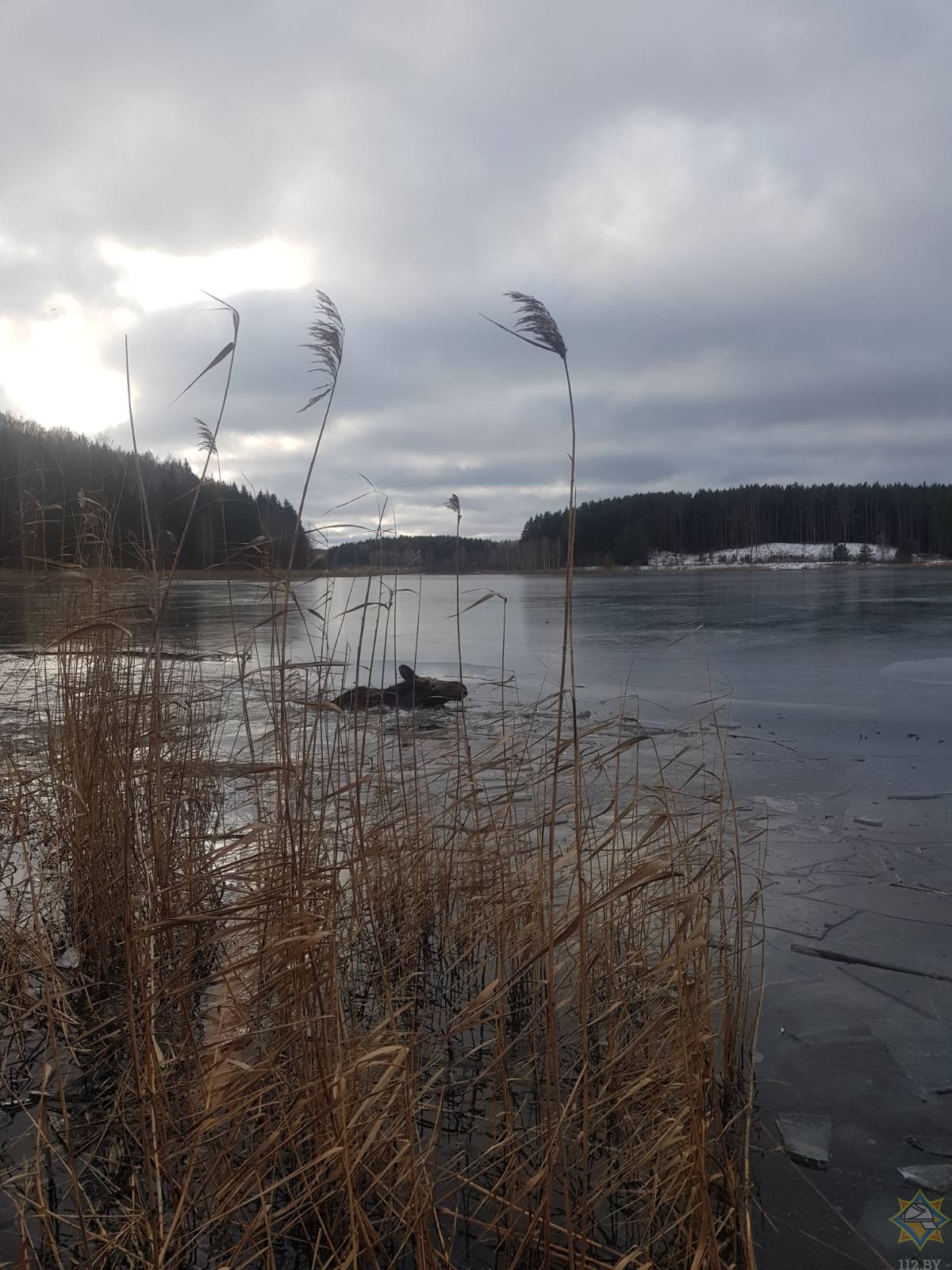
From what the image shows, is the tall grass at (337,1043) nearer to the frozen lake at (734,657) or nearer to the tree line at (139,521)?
the tree line at (139,521)

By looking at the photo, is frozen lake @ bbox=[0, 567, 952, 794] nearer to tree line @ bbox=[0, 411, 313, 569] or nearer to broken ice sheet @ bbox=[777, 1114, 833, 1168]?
tree line @ bbox=[0, 411, 313, 569]

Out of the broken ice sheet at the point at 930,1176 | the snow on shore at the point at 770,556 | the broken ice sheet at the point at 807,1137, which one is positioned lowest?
the broken ice sheet at the point at 930,1176

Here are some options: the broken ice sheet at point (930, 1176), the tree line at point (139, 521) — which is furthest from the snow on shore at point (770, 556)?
the broken ice sheet at point (930, 1176)

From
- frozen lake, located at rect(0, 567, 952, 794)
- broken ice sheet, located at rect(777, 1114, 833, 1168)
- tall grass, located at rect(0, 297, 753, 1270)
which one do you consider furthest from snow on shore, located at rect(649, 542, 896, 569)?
broken ice sheet, located at rect(777, 1114, 833, 1168)

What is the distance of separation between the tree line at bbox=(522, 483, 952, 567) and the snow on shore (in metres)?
1.00

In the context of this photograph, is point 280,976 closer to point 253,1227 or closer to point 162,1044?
point 253,1227

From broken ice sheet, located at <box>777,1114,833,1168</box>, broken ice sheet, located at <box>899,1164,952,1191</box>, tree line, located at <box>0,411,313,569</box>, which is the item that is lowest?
broken ice sheet, located at <box>899,1164,952,1191</box>

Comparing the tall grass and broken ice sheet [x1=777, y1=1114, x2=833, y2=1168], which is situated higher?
the tall grass

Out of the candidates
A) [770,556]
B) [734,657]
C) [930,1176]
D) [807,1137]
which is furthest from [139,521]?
[770,556]

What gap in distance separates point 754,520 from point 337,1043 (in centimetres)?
10661

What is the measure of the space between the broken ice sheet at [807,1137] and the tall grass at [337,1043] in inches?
6.5

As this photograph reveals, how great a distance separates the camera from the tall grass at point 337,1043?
1.95 meters

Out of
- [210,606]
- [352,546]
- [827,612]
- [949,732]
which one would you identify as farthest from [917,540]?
[352,546]

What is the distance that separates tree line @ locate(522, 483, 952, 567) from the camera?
310 feet
